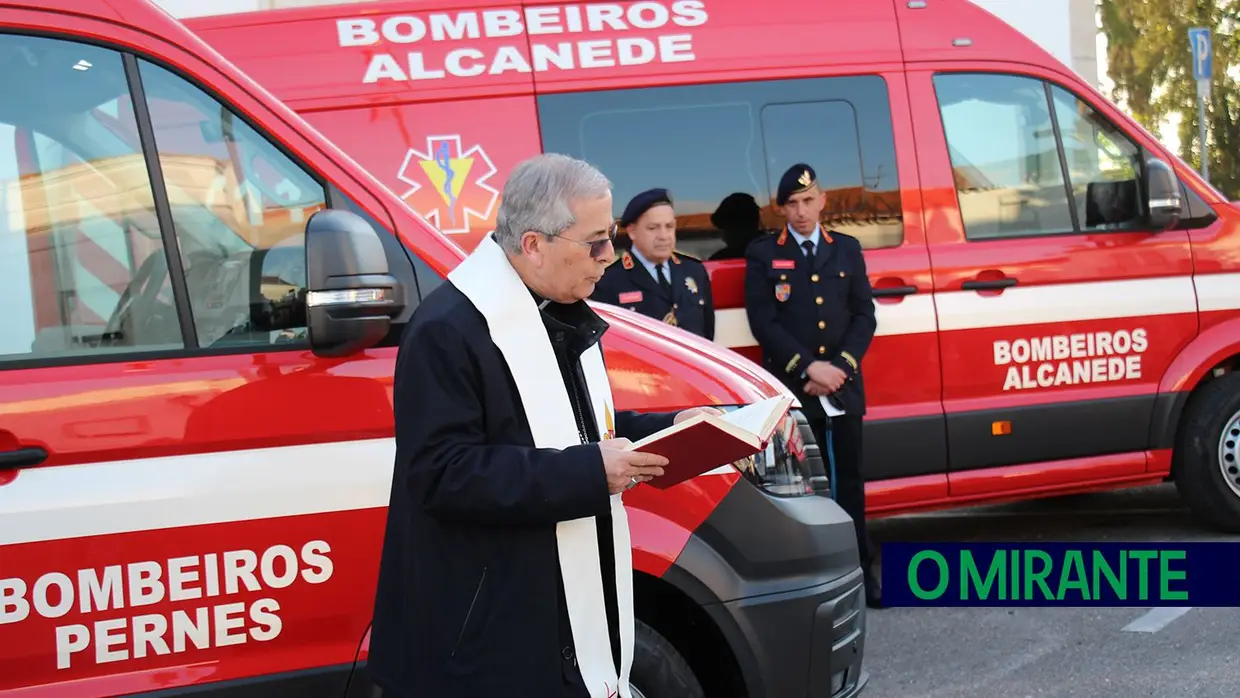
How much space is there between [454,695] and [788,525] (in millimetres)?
1169

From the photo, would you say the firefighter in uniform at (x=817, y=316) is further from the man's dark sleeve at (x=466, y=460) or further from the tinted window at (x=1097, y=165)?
the man's dark sleeve at (x=466, y=460)

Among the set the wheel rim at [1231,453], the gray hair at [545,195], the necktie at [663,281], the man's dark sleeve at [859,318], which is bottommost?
the wheel rim at [1231,453]

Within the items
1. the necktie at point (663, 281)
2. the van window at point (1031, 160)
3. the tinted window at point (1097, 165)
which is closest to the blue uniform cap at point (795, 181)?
the necktie at point (663, 281)

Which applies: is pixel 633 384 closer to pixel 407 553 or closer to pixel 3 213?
pixel 407 553

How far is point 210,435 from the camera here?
296 cm

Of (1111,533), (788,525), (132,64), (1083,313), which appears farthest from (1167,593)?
(132,64)

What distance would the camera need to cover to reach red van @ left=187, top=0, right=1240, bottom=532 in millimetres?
5445

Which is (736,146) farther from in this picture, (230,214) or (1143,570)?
(230,214)

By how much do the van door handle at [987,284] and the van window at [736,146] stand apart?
358mm

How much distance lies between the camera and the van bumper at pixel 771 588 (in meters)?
3.17

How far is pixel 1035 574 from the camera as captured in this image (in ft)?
20.4

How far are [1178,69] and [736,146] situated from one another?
74.5 feet

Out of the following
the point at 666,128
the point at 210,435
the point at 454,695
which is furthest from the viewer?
the point at 666,128

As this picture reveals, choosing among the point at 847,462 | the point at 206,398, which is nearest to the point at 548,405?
the point at 206,398
